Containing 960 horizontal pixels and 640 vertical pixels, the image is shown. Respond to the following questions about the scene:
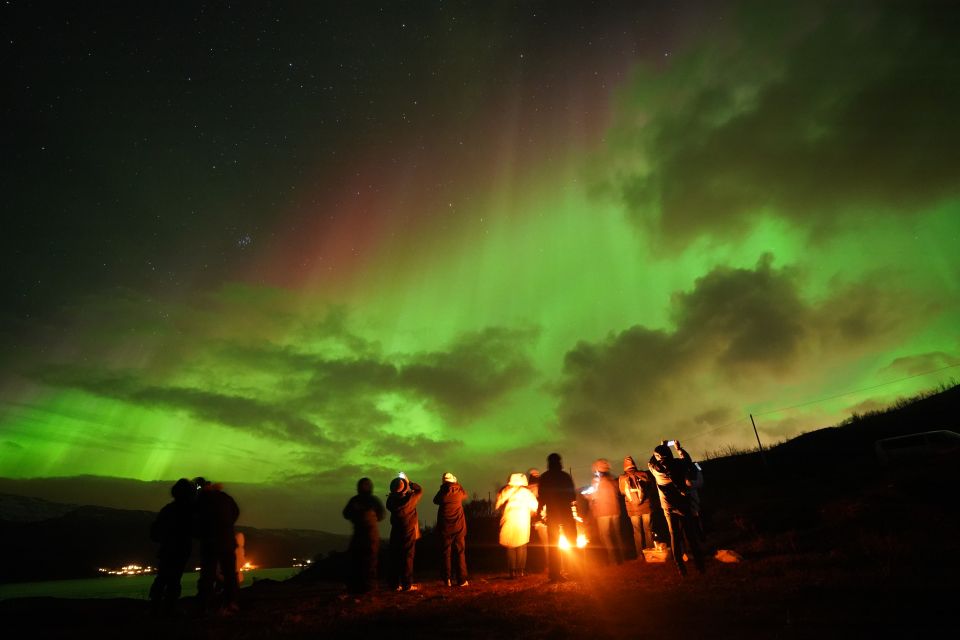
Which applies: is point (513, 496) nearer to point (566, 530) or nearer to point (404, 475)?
point (566, 530)

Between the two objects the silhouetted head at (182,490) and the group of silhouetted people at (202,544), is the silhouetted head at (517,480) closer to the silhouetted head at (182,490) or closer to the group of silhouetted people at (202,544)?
the group of silhouetted people at (202,544)

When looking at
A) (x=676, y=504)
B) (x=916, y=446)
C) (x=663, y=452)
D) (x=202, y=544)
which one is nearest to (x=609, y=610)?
(x=676, y=504)

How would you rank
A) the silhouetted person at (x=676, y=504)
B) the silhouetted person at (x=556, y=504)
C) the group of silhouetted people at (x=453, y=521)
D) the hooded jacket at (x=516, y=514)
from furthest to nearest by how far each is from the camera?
1. the hooded jacket at (x=516, y=514)
2. the silhouetted person at (x=556, y=504)
3. the silhouetted person at (x=676, y=504)
4. the group of silhouetted people at (x=453, y=521)

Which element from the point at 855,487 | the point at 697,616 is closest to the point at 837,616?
the point at 697,616

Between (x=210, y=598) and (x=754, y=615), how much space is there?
7.97 meters

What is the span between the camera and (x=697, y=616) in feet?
16.8

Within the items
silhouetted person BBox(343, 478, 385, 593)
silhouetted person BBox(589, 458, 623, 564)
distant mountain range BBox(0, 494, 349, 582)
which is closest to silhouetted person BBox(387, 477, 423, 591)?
silhouetted person BBox(343, 478, 385, 593)

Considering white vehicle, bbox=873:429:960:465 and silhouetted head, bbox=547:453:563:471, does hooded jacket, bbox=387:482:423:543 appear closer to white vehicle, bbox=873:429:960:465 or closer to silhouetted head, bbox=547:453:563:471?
silhouetted head, bbox=547:453:563:471

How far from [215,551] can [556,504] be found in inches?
248

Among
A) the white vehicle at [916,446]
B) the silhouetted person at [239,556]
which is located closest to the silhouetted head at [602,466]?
the silhouetted person at [239,556]

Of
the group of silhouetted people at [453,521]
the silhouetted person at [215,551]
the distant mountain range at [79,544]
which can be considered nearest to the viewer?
the silhouetted person at [215,551]

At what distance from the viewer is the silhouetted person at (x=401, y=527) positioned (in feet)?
30.7

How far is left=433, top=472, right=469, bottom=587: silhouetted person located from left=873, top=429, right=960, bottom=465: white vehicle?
23896 mm

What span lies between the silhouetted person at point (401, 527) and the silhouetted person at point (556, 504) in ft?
9.08
